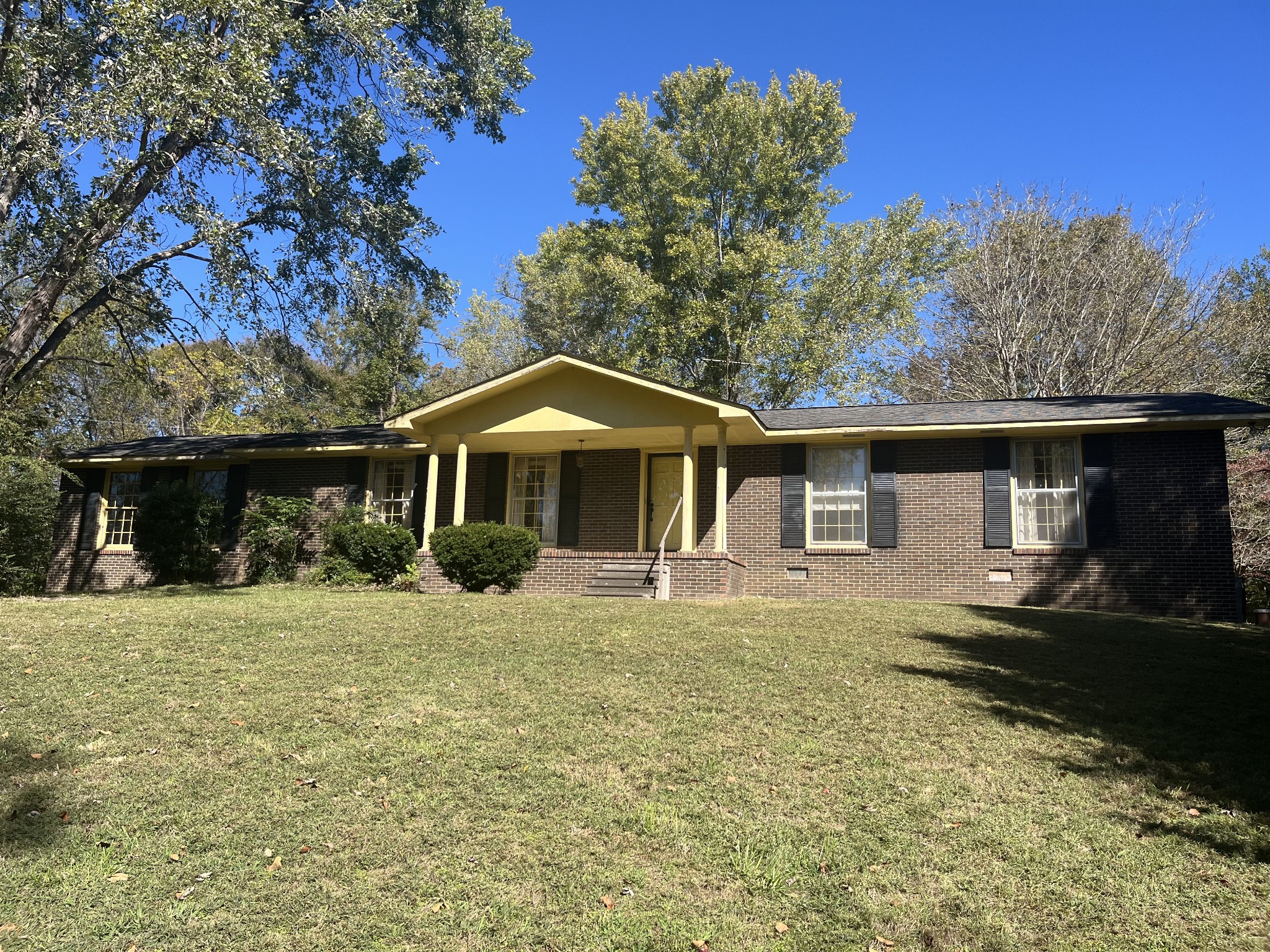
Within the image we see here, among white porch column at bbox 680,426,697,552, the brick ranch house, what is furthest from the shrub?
white porch column at bbox 680,426,697,552

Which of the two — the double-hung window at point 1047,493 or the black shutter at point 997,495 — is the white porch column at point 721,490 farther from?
the double-hung window at point 1047,493

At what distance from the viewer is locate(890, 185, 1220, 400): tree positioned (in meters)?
23.1

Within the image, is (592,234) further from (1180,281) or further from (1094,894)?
(1094,894)

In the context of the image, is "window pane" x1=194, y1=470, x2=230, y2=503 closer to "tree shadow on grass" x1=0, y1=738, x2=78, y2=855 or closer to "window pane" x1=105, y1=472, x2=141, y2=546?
"window pane" x1=105, y1=472, x2=141, y2=546

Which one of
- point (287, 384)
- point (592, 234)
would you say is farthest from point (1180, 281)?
point (287, 384)

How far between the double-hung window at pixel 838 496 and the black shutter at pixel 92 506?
15835 mm

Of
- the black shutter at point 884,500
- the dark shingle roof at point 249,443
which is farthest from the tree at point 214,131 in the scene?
the black shutter at point 884,500

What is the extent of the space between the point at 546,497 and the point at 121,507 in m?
10.3

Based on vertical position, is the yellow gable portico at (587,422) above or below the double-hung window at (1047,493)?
above

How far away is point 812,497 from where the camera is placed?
14750mm

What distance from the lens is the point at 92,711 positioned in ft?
20.6

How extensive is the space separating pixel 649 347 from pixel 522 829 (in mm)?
24783

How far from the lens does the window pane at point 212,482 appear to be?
18.7 metres

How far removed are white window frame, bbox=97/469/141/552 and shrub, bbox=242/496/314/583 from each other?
395 centimetres
